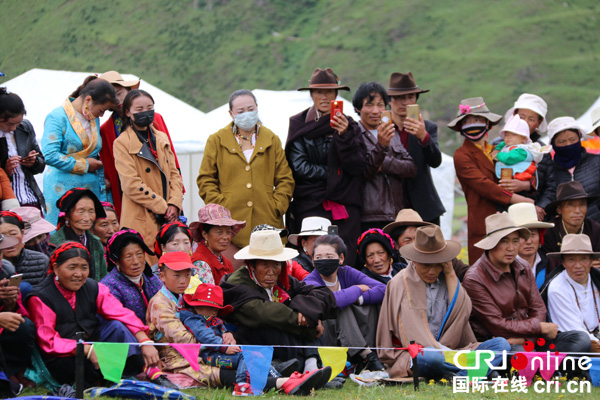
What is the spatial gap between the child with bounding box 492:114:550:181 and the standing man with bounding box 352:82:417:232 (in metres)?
0.95

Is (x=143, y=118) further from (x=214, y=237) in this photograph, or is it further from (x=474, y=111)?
(x=474, y=111)

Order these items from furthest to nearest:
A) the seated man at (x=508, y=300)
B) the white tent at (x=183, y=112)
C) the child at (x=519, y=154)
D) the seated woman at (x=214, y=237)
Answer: the white tent at (x=183, y=112) → the child at (x=519, y=154) → the seated woman at (x=214, y=237) → the seated man at (x=508, y=300)

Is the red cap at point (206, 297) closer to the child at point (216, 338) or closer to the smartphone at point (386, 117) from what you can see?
the child at point (216, 338)

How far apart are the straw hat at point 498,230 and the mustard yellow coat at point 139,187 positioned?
9.69ft

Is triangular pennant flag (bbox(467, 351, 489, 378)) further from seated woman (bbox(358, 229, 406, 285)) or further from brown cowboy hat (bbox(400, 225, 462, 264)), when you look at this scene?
seated woman (bbox(358, 229, 406, 285))

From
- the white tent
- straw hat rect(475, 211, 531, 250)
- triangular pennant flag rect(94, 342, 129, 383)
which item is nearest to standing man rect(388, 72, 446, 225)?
straw hat rect(475, 211, 531, 250)

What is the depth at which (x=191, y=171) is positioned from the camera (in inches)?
513

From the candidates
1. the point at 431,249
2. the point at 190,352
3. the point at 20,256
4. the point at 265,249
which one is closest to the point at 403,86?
the point at 431,249

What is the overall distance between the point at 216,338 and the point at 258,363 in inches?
16.3

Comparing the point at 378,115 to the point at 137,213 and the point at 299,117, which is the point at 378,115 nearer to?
the point at 299,117

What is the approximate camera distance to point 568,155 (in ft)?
29.9

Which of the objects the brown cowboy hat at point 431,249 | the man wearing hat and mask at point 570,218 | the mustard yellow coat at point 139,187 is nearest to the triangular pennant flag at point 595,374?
the brown cowboy hat at point 431,249

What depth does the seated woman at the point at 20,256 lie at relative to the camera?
6.84m

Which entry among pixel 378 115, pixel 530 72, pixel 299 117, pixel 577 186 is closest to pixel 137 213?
pixel 299 117
